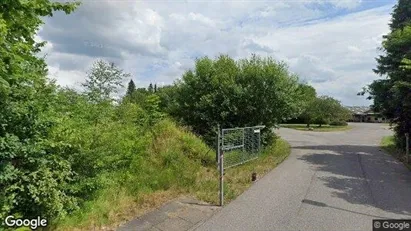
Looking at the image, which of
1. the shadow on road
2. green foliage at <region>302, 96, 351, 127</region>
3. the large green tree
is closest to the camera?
the shadow on road

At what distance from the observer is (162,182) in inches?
310

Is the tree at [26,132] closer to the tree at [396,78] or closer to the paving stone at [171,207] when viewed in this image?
the paving stone at [171,207]

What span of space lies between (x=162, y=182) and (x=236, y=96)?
7.16 m

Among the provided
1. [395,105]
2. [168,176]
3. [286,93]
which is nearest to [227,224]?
[168,176]

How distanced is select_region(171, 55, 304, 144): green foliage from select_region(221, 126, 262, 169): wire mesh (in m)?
1.81

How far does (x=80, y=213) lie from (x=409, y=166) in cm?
1234

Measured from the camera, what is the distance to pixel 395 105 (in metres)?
15.0

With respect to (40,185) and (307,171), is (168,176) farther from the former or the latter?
(307,171)

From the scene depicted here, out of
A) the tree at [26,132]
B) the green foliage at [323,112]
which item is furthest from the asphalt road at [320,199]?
the green foliage at [323,112]

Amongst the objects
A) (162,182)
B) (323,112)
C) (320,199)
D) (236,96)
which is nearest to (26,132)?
(162,182)

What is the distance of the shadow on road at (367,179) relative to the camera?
758 cm

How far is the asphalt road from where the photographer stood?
6.08 m

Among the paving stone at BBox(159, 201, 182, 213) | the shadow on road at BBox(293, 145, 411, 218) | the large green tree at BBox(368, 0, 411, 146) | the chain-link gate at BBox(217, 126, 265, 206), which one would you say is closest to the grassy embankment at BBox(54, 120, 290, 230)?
the paving stone at BBox(159, 201, 182, 213)

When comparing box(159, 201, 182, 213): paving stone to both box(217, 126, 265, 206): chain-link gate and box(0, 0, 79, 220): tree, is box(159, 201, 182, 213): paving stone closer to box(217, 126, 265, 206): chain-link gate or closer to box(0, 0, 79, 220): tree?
box(0, 0, 79, 220): tree
